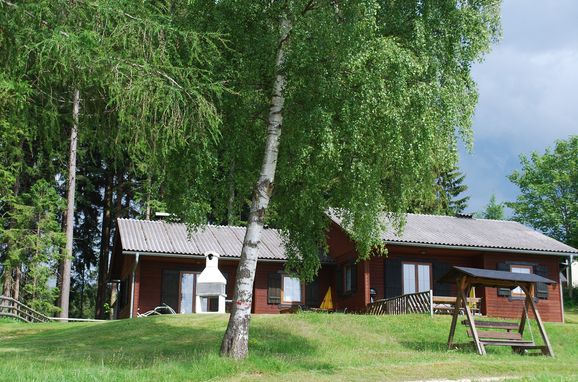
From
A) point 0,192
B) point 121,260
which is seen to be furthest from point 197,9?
point 0,192

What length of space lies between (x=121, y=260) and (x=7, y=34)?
2269 centimetres

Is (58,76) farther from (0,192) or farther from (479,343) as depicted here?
(0,192)

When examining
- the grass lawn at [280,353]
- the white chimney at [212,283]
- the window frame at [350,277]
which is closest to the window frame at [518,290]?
the grass lawn at [280,353]

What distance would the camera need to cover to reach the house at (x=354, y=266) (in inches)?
1041

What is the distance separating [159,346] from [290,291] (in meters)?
13.1

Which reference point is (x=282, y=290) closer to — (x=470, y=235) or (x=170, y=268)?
(x=170, y=268)

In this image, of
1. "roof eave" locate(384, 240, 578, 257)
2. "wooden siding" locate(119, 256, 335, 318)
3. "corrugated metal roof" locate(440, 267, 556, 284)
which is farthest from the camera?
"wooden siding" locate(119, 256, 335, 318)

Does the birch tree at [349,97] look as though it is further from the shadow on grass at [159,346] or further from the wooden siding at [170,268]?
the wooden siding at [170,268]

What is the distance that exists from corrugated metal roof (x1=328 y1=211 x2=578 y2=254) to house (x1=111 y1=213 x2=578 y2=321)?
5 cm

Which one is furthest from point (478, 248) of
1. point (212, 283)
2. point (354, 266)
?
point (212, 283)

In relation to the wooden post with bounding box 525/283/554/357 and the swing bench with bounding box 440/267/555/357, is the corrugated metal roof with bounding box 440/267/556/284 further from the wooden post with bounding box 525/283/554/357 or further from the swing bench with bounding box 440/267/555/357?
the wooden post with bounding box 525/283/554/357

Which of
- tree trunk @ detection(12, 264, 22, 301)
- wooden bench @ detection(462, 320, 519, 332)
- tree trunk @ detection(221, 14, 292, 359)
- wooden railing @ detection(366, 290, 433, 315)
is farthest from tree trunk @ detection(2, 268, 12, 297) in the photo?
wooden bench @ detection(462, 320, 519, 332)

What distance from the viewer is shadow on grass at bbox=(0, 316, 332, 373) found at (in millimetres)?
13148

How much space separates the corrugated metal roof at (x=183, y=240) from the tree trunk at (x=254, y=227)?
1203cm
